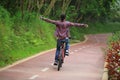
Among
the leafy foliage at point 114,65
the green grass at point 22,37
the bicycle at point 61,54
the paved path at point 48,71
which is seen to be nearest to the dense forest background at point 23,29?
the green grass at point 22,37

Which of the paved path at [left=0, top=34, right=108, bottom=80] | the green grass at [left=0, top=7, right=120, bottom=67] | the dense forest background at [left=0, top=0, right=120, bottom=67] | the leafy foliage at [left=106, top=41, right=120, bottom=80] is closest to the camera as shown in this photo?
the leafy foliage at [left=106, top=41, right=120, bottom=80]

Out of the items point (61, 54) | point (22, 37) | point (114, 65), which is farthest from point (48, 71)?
point (22, 37)

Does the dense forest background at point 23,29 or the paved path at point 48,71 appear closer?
the paved path at point 48,71

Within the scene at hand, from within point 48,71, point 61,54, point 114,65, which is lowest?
point 48,71

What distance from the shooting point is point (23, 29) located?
27.3 meters

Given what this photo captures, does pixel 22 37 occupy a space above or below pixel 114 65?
below

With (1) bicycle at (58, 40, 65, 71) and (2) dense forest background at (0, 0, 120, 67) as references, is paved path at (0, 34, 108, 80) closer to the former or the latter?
(1) bicycle at (58, 40, 65, 71)

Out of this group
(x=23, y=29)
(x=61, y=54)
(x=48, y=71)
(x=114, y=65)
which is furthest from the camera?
(x=23, y=29)

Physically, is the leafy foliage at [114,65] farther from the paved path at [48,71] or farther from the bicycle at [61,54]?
the bicycle at [61,54]

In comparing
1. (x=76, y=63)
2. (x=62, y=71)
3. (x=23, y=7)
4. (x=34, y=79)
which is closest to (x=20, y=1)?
(x=23, y=7)

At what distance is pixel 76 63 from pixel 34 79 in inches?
243

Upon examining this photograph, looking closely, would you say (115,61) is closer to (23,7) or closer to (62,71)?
(62,71)

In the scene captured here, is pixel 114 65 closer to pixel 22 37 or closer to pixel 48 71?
pixel 48 71

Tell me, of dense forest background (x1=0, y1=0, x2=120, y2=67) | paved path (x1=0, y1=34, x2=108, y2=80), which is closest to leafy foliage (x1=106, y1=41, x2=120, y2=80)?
paved path (x1=0, y1=34, x2=108, y2=80)
